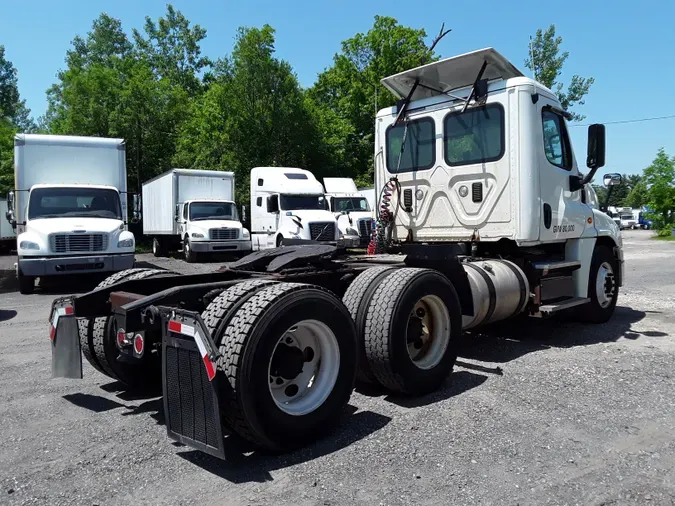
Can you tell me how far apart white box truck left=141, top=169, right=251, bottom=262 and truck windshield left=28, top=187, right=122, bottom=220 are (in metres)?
6.15

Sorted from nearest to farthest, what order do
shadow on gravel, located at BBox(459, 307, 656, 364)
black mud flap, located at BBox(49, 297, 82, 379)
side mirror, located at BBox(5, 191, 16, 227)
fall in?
black mud flap, located at BBox(49, 297, 82, 379) → shadow on gravel, located at BBox(459, 307, 656, 364) → side mirror, located at BBox(5, 191, 16, 227)

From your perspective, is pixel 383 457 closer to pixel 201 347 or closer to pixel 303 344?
pixel 303 344

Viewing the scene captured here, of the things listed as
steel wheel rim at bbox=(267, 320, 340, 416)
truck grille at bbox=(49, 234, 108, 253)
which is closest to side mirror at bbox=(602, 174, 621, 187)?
steel wheel rim at bbox=(267, 320, 340, 416)

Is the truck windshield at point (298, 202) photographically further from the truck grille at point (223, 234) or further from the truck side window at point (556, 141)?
the truck side window at point (556, 141)

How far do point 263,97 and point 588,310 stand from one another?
2854 cm

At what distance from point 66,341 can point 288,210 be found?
53.3ft

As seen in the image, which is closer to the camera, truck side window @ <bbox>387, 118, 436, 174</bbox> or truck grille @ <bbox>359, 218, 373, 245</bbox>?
truck side window @ <bbox>387, 118, 436, 174</bbox>

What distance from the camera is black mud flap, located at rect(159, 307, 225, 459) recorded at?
10.2ft

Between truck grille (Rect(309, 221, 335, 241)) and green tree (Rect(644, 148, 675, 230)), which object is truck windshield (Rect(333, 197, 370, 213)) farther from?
green tree (Rect(644, 148, 675, 230))

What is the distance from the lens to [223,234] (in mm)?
20391

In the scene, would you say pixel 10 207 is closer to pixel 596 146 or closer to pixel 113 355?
pixel 113 355

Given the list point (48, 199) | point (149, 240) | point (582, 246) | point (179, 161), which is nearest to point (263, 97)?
point (179, 161)

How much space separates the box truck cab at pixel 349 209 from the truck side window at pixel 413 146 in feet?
44.6

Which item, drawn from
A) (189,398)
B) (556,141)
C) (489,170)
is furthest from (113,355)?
(556,141)
